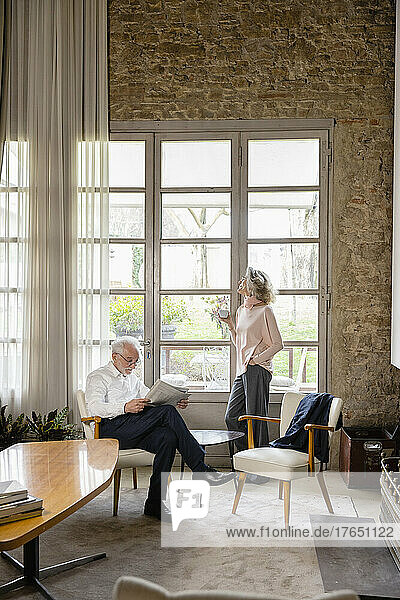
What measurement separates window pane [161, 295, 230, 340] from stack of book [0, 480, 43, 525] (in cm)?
319

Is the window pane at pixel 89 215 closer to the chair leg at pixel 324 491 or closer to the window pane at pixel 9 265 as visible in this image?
the window pane at pixel 9 265

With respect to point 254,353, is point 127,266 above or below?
above

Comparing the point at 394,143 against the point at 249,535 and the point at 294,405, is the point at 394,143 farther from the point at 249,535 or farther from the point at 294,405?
the point at 249,535

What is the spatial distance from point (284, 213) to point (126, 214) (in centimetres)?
132

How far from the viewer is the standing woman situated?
5.54 meters

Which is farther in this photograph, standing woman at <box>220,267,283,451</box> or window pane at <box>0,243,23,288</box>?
window pane at <box>0,243,23,288</box>

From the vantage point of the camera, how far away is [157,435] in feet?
15.1

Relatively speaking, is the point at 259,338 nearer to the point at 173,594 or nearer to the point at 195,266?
the point at 195,266

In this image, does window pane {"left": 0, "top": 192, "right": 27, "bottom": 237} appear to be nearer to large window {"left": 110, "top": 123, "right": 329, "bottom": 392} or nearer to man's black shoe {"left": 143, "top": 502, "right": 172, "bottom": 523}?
large window {"left": 110, "top": 123, "right": 329, "bottom": 392}

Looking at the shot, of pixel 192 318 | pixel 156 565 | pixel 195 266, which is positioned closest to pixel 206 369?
pixel 192 318

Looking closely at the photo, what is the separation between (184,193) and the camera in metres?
6.02

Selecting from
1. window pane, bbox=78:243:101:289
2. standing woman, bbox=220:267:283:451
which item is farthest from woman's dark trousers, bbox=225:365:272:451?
window pane, bbox=78:243:101:289

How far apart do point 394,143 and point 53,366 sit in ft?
10.7

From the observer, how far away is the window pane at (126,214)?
6.06m
